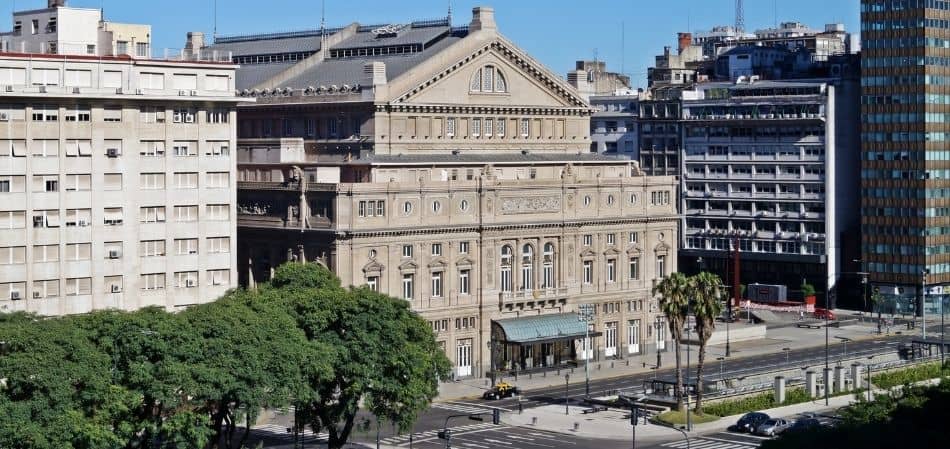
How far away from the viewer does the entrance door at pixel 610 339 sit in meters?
Answer: 186

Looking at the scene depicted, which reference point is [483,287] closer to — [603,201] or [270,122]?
[603,201]

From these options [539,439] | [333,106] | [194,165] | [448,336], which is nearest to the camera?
[539,439]

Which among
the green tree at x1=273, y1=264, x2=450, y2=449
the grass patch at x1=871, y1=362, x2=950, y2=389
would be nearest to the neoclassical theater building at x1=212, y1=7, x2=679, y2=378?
the grass patch at x1=871, y1=362, x2=950, y2=389

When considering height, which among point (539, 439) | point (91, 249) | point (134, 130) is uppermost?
point (134, 130)

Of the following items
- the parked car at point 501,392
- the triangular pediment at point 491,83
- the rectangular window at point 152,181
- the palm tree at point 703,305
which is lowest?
the parked car at point 501,392

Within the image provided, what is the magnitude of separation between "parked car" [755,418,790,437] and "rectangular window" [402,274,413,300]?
127 feet

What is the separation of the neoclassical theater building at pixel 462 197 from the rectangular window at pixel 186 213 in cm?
1529

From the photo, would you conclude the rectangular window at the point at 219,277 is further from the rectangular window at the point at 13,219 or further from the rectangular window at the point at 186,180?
the rectangular window at the point at 13,219

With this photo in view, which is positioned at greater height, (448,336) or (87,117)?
(87,117)

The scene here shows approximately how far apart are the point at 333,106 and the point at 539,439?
53.5 meters

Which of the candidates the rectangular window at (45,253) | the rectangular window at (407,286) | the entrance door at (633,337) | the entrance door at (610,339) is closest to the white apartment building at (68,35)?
the rectangular window at (45,253)

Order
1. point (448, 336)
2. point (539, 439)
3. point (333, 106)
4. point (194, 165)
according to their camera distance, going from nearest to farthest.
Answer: point (539, 439) → point (194, 165) → point (448, 336) → point (333, 106)

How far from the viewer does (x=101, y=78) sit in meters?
146

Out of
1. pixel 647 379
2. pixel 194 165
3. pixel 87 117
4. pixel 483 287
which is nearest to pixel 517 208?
pixel 483 287
